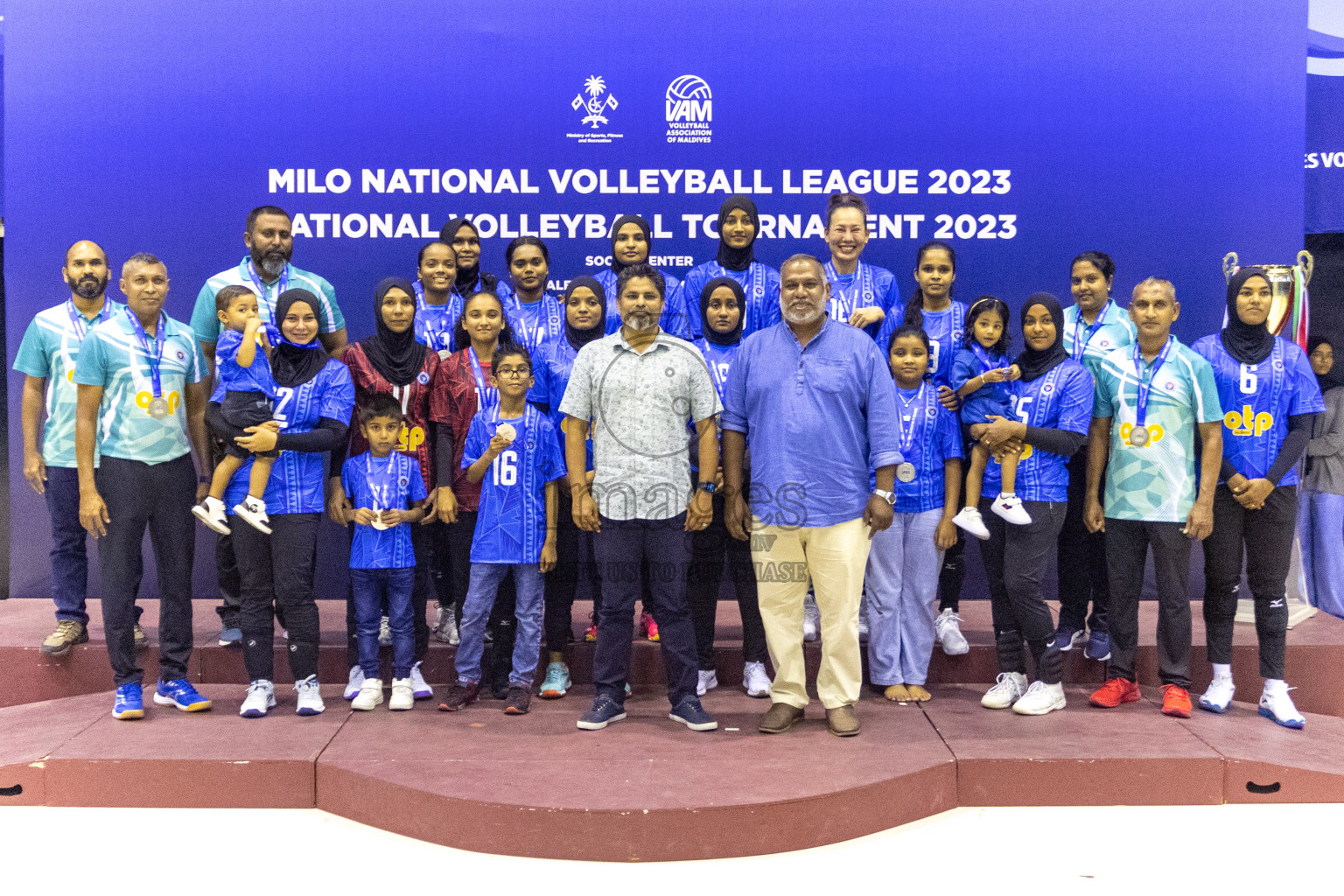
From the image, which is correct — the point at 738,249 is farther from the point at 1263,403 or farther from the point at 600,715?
the point at 1263,403

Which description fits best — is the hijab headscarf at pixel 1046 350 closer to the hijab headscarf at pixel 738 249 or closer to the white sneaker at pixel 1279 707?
the hijab headscarf at pixel 738 249

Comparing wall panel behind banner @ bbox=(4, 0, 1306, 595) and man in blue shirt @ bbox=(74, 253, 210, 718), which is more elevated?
wall panel behind banner @ bbox=(4, 0, 1306, 595)

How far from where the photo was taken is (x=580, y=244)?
5.49 m

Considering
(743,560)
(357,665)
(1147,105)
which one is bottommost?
(357,665)

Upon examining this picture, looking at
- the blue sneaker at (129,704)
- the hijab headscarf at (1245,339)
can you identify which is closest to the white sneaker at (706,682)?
the blue sneaker at (129,704)

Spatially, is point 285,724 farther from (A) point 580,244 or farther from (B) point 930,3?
(B) point 930,3

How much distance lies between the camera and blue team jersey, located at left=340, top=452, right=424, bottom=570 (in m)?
3.92

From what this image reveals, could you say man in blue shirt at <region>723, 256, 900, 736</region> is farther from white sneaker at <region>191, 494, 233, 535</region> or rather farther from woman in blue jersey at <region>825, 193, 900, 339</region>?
white sneaker at <region>191, 494, 233, 535</region>

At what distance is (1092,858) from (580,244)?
3.75 m

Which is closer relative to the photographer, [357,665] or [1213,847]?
[1213,847]

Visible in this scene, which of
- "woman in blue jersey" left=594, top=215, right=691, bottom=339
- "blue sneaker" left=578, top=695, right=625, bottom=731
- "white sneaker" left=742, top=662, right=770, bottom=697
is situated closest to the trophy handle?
"woman in blue jersey" left=594, top=215, right=691, bottom=339

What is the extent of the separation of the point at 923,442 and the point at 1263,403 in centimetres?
132

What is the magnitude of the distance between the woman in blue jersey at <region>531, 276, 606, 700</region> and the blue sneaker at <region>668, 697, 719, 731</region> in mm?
586

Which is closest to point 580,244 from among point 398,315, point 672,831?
point 398,315
